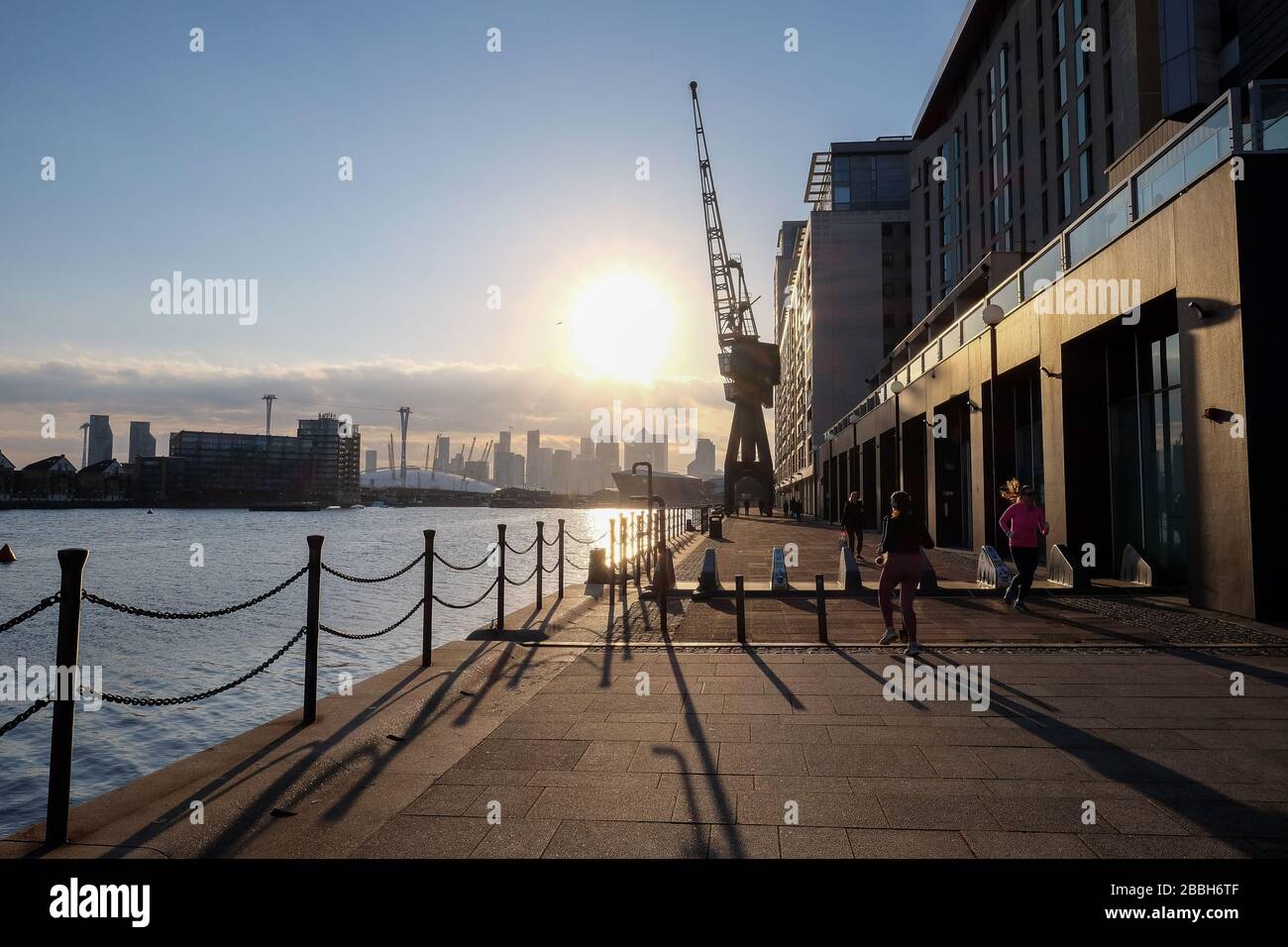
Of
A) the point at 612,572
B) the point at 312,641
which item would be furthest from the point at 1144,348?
the point at 312,641

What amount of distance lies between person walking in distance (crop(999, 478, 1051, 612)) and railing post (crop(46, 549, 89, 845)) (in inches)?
409

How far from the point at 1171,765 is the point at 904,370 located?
26760 millimetres

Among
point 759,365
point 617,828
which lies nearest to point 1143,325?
point 617,828

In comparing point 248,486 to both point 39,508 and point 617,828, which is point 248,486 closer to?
point 39,508

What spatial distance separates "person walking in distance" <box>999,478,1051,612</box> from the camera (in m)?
10.8

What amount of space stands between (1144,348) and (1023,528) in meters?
6.39

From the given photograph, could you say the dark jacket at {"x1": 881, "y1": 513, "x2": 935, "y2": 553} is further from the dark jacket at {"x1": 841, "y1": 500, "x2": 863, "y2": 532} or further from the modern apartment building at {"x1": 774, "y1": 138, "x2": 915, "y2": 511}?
the modern apartment building at {"x1": 774, "y1": 138, "x2": 915, "y2": 511}

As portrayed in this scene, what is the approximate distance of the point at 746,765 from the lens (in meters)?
4.78

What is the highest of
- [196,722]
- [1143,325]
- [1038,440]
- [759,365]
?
[759,365]

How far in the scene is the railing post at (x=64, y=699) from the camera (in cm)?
383

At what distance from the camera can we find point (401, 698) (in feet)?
21.6

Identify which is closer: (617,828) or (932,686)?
(617,828)

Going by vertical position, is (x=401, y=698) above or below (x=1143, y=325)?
below

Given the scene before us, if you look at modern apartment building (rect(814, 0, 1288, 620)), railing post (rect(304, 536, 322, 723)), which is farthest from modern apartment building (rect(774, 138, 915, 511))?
railing post (rect(304, 536, 322, 723))
